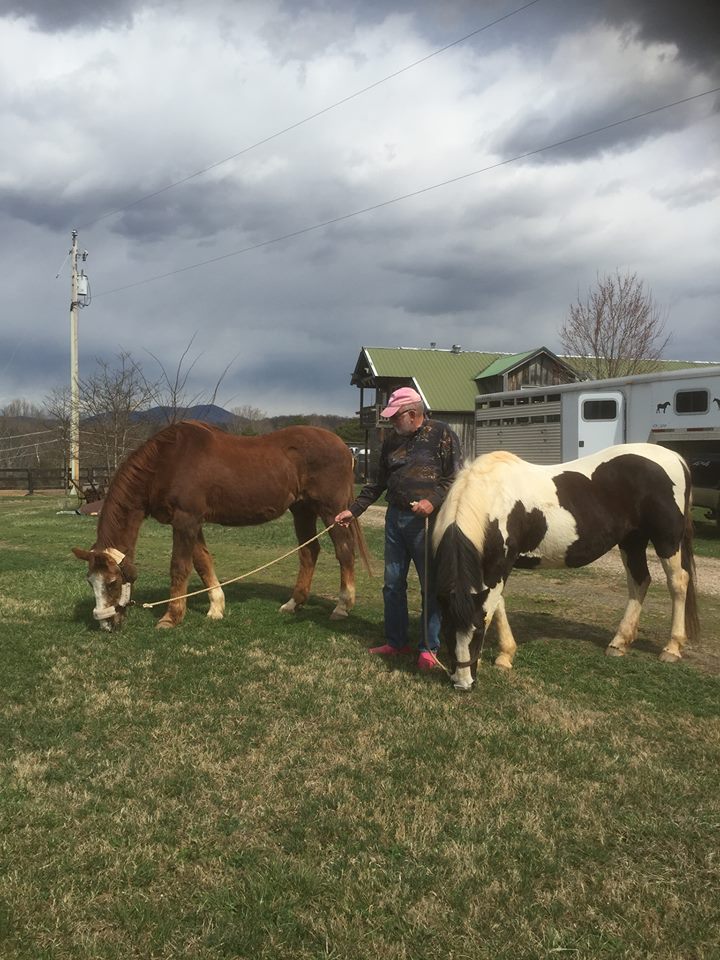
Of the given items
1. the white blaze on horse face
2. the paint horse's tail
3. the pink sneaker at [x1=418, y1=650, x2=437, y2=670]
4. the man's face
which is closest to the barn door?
the man's face

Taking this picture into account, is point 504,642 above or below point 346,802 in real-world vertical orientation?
above

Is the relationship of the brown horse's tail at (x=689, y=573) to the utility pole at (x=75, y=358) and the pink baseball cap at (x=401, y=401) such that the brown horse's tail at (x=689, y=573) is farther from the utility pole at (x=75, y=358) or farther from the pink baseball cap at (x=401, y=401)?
the utility pole at (x=75, y=358)

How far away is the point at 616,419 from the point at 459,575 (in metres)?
13.1

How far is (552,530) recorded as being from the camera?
5254 millimetres

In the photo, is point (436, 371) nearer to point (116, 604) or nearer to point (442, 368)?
point (442, 368)

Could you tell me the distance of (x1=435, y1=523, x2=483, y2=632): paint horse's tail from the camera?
14.9 feet

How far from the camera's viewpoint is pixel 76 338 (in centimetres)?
2691

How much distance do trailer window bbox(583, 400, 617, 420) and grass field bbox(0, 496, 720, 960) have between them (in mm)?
11336

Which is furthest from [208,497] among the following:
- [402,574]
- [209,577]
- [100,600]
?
[402,574]

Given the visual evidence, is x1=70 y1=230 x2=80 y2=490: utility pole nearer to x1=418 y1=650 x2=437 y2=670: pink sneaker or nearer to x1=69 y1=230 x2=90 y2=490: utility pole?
x1=69 y1=230 x2=90 y2=490: utility pole

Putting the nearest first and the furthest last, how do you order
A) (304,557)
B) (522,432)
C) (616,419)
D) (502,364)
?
(304,557)
(616,419)
(522,432)
(502,364)

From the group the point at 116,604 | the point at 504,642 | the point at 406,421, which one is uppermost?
the point at 406,421

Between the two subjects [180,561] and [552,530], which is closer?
[552,530]

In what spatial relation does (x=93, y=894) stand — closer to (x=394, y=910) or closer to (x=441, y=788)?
(x=394, y=910)
